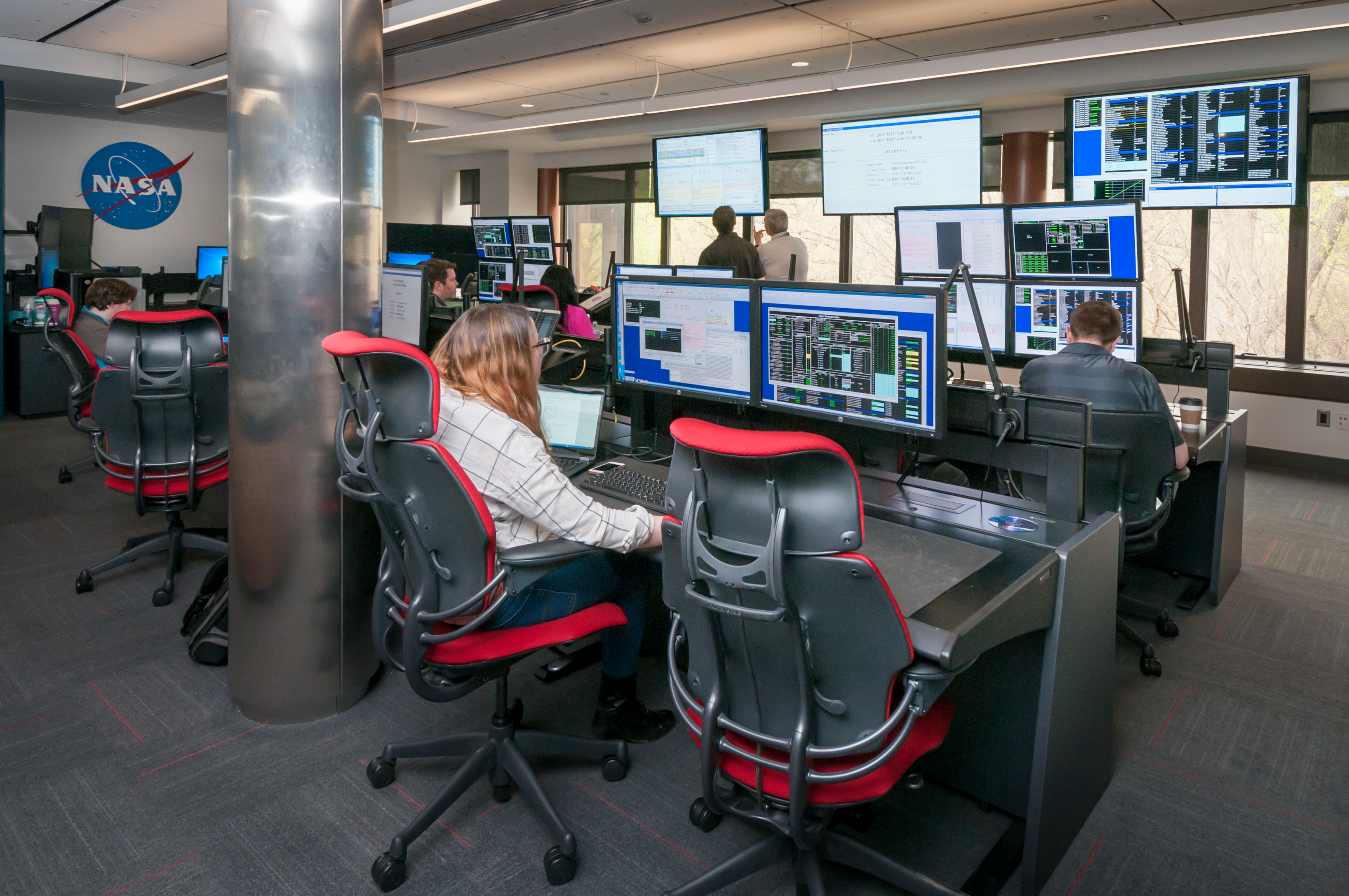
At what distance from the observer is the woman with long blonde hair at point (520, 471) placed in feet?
6.07

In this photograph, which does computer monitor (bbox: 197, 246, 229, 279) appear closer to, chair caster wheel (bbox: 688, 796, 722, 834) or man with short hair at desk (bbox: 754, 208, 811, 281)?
man with short hair at desk (bbox: 754, 208, 811, 281)

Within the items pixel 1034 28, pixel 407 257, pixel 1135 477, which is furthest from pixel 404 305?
pixel 407 257

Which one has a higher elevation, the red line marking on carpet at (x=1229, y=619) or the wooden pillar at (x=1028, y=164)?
the wooden pillar at (x=1028, y=164)

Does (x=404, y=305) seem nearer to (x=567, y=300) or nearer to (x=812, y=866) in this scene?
(x=567, y=300)

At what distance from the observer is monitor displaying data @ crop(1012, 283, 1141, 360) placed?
3.34m

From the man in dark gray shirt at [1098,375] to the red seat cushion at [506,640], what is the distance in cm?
160

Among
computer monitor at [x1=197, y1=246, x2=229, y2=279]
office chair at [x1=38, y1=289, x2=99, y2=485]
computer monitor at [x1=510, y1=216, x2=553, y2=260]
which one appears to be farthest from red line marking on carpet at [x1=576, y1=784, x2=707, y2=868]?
computer monitor at [x1=197, y1=246, x2=229, y2=279]

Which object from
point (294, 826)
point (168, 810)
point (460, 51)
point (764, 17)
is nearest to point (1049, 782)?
point (294, 826)

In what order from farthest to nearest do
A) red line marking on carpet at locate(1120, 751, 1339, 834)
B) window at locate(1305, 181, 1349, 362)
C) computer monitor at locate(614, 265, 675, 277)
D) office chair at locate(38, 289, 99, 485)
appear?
window at locate(1305, 181, 1349, 362)
office chair at locate(38, 289, 99, 485)
computer monitor at locate(614, 265, 675, 277)
red line marking on carpet at locate(1120, 751, 1339, 834)

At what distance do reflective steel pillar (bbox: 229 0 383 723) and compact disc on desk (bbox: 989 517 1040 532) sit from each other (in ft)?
5.32

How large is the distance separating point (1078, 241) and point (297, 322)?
2745 millimetres

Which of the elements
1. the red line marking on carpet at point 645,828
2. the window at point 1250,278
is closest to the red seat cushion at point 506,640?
the red line marking on carpet at point 645,828

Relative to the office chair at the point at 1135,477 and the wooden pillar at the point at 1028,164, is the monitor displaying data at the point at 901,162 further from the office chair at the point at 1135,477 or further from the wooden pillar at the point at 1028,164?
the office chair at the point at 1135,477

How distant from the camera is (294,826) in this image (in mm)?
2006
